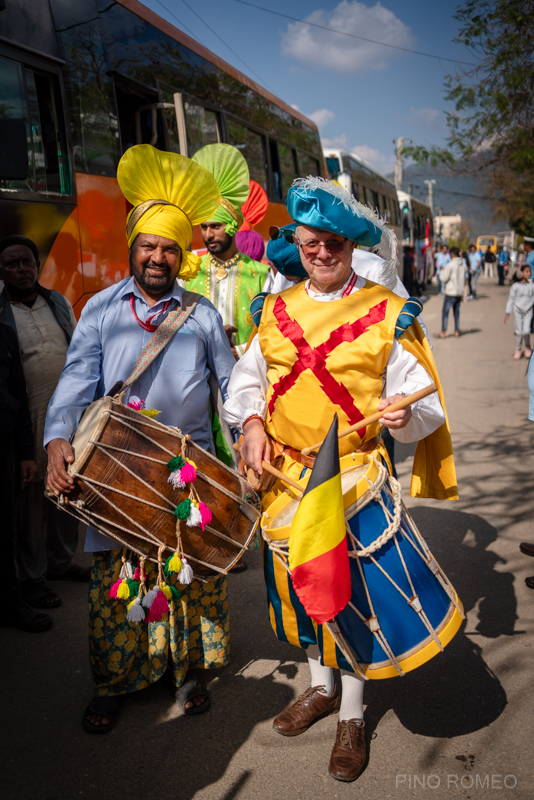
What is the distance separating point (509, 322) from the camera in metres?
17.6

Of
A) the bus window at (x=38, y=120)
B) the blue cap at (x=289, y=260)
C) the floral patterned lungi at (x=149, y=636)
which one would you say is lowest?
the floral patterned lungi at (x=149, y=636)

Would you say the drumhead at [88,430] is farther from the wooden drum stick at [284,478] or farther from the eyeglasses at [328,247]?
the eyeglasses at [328,247]

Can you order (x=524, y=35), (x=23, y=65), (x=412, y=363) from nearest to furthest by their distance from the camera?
(x=412, y=363), (x=23, y=65), (x=524, y=35)

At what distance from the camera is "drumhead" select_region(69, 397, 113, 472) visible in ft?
7.89

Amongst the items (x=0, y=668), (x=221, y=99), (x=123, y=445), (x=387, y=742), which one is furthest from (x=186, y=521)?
(x=221, y=99)

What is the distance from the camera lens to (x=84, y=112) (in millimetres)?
5574

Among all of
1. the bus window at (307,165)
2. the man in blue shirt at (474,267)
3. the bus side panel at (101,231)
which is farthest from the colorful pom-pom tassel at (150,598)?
the man in blue shirt at (474,267)

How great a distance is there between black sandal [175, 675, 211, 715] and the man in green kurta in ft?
7.45

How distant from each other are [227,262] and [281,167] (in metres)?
6.56

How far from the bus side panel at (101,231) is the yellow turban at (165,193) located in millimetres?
2625

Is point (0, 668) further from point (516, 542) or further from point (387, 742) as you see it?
point (516, 542)

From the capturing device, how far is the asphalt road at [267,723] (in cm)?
247

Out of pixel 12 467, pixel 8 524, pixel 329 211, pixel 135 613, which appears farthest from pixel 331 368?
pixel 8 524

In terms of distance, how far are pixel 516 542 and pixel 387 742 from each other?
224 cm
